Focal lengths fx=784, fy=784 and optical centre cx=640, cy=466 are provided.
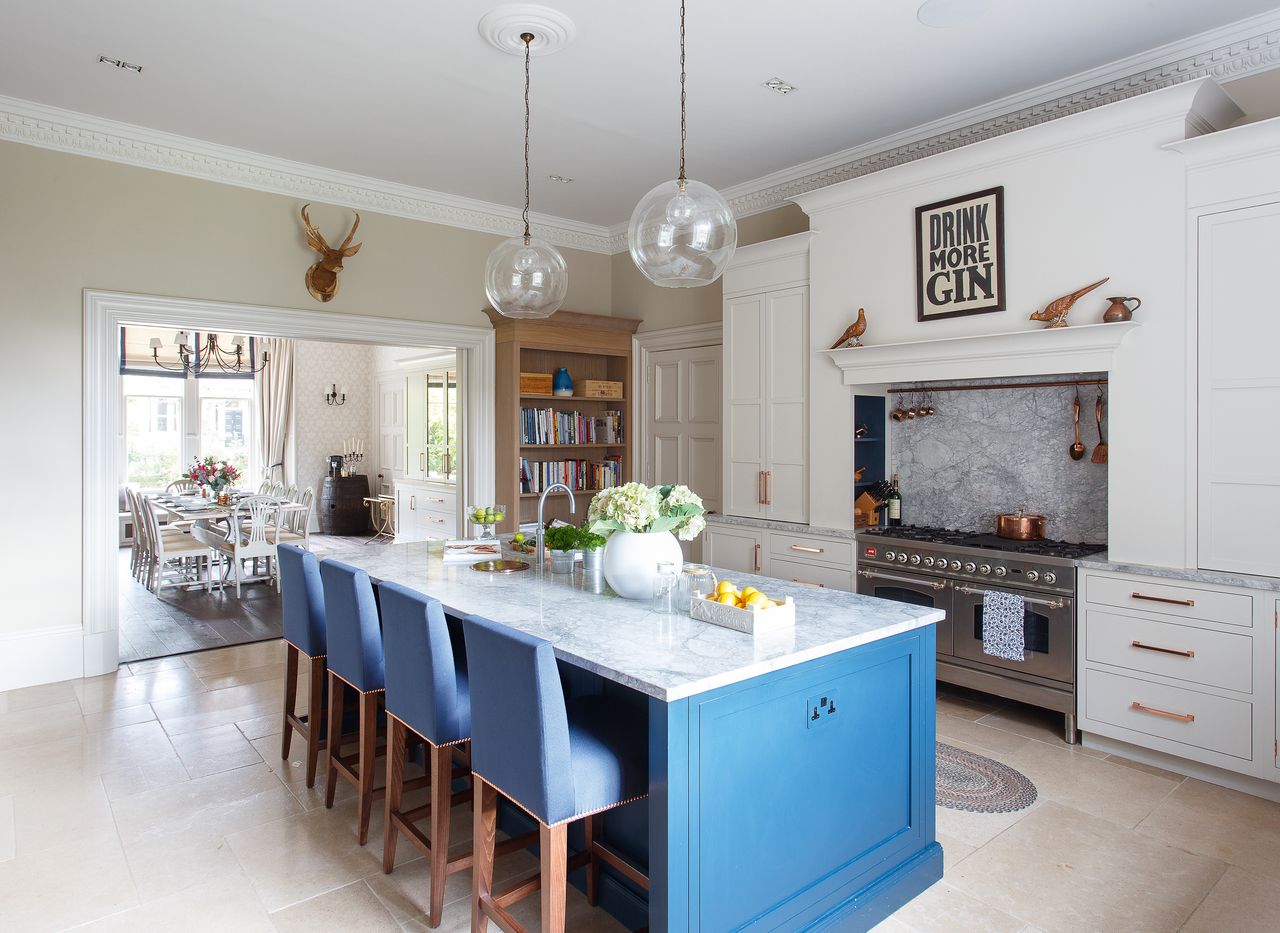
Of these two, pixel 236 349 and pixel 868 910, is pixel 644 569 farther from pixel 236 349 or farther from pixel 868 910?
pixel 236 349

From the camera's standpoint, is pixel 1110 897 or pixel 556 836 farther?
pixel 1110 897

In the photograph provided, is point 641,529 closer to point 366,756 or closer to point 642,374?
point 366,756

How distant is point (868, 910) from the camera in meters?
2.28

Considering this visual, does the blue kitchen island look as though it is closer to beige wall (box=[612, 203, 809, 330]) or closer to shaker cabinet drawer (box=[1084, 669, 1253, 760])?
shaker cabinet drawer (box=[1084, 669, 1253, 760])

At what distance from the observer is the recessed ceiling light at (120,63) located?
3.78m

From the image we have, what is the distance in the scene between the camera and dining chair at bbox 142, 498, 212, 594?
6820mm

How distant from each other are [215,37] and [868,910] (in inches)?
170

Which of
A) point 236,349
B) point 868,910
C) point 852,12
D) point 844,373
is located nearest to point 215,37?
point 852,12

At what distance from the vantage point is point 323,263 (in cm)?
533

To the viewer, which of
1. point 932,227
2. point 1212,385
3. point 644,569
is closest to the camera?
point 644,569

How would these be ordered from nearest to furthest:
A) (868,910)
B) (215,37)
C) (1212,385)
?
(868,910)
(1212,385)
(215,37)

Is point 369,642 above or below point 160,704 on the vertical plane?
above

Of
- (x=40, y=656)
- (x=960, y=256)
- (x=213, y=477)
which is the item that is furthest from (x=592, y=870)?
Answer: (x=213, y=477)

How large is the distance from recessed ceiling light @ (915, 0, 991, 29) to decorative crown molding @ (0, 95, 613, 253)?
3.58 metres
